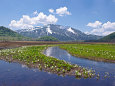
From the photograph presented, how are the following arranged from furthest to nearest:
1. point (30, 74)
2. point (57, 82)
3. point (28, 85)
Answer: point (30, 74)
point (57, 82)
point (28, 85)

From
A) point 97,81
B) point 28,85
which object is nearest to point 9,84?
point 28,85

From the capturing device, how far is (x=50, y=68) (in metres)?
26.9

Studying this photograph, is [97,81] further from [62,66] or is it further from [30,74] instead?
[30,74]

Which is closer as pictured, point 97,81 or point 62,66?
point 97,81

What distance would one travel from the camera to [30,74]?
2384 centimetres

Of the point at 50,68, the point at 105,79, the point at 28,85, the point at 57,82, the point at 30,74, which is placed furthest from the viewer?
the point at 50,68

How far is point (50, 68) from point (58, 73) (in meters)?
3.30

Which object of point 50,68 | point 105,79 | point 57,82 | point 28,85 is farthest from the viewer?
point 50,68

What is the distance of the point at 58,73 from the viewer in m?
24.2

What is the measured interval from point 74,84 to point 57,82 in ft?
9.39

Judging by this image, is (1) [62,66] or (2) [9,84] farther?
(1) [62,66]

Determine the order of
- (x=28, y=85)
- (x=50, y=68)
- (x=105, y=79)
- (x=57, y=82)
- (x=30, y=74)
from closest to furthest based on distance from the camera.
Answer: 1. (x=28, y=85)
2. (x=57, y=82)
3. (x=105, y=79)
4. (x=30, y=74)
5. (x=50, y=68)

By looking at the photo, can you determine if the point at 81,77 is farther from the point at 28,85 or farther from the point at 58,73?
the point at 28,85

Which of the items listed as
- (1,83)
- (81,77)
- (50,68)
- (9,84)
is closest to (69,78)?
(81,77)
